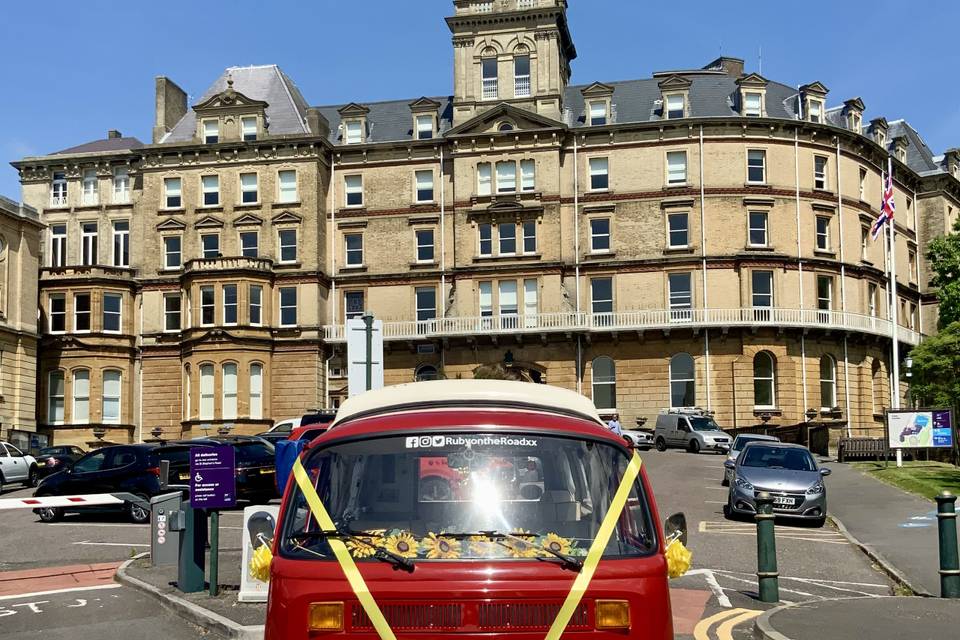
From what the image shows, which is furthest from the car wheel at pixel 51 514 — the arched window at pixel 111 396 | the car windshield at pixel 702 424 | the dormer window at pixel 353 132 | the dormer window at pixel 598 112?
the dormer window at pixel 598 112

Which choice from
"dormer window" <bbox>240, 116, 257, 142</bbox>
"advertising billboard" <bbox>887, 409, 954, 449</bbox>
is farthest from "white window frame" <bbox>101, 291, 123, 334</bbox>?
"advertising billboard" <bbox>887, 409, 954, 449</bbox>

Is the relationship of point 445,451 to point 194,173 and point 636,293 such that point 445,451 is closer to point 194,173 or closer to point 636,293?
point 636,293

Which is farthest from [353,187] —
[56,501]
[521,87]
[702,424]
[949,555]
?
[949,555]

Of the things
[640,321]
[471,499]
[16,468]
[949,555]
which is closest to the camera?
[471,499]

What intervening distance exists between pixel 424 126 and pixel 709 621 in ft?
154

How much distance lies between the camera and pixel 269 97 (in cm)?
5734

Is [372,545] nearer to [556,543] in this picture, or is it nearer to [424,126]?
[556,543]

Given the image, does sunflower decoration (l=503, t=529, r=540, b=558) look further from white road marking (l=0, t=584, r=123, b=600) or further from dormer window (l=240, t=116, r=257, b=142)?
dormer window (l=240, t=116, r=257, b=142)

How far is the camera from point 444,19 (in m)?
53.5

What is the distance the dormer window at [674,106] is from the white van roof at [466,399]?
48.5 meters

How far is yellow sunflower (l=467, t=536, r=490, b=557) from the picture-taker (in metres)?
5.11

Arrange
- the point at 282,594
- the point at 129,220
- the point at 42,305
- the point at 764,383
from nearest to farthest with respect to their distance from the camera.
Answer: the point at 282,594, the point at 764,383, the point at 42,305, the point at 129,220

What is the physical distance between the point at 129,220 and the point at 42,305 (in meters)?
6.68

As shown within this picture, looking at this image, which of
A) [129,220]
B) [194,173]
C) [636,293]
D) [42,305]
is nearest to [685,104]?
[636,293]
